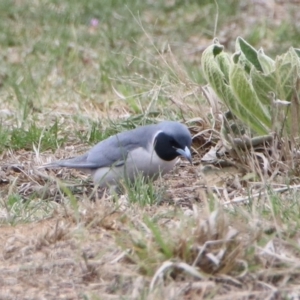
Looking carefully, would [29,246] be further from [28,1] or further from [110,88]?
[28,1]

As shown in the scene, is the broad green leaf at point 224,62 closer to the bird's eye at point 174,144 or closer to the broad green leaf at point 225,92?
the broad green leaf at point 225,92

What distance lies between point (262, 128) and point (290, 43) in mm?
4757

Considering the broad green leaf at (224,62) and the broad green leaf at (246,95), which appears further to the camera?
the broad green leaf at (224,62)

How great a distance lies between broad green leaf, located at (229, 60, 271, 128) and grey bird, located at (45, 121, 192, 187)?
0.42 m

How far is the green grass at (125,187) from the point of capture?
3.48m

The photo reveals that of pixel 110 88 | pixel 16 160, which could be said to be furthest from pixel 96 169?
pixel 110 88

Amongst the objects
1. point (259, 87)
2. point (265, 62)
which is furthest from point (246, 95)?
point (265, 62)

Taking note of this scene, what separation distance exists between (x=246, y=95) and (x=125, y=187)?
93cm

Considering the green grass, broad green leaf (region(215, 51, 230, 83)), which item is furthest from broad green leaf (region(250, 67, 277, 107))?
the green grass

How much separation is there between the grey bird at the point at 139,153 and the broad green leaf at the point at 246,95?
42 cm

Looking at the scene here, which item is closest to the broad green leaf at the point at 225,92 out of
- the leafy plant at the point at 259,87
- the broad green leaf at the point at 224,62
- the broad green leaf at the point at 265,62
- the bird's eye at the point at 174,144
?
the leafy plant at the point at 259,87

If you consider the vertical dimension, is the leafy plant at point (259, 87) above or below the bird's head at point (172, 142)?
above

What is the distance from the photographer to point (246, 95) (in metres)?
5.11

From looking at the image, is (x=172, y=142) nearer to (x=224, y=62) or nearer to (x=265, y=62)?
(x=224, y=62)
